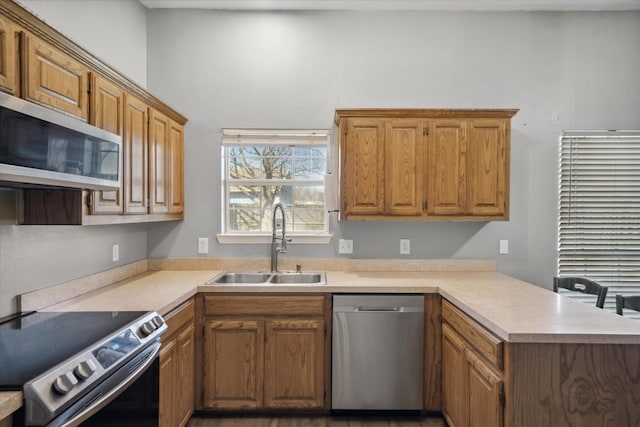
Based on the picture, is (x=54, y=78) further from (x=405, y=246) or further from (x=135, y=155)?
(x=405, y=246)

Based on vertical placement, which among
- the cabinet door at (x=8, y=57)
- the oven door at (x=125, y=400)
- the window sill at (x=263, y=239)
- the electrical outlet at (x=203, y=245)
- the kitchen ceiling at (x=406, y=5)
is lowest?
the oven door at (x=125, y=400)

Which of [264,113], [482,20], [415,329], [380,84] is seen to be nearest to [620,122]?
[482,20]

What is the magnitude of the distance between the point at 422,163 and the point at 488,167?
48 cm

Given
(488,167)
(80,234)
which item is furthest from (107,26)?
(488,167)

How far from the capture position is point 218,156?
10.3 feet

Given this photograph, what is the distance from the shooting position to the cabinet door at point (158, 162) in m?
2.51

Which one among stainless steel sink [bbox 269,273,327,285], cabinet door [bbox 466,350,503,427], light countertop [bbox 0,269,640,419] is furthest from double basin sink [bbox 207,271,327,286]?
cabinet door [bbox 466,350,503,427]

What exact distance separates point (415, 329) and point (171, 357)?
152 centimetres

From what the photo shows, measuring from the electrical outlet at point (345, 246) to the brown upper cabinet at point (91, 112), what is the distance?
1.34m

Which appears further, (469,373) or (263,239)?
(263,239)

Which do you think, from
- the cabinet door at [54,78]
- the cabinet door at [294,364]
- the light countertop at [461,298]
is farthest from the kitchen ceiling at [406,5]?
the cabinet door at [294,364]

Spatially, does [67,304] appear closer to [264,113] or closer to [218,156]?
[218,156]

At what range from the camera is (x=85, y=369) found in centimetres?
124

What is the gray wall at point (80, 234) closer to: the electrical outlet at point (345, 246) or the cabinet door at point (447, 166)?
the electrical outlet at point (345, 246)
